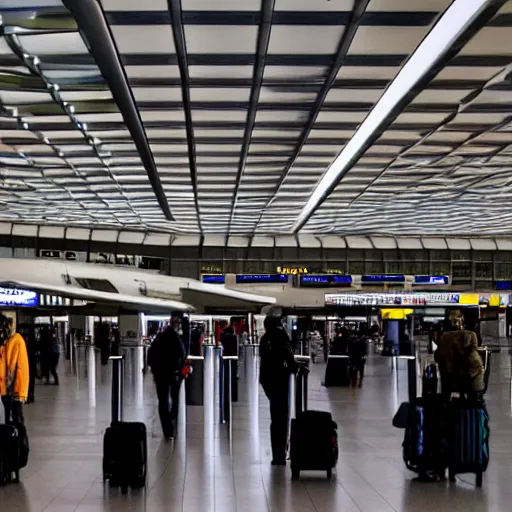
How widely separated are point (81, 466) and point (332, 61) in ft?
29.4

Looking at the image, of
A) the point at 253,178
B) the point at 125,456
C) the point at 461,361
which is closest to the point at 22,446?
the point at 125,456

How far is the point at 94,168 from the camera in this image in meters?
31.5

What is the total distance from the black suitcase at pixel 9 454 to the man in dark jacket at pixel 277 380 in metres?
2.70

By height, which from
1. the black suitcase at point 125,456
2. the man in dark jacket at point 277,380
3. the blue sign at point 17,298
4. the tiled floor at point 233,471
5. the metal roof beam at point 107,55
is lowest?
the tiled floor at point 233,471

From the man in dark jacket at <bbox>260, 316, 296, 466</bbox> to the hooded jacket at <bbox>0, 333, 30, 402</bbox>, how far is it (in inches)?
110

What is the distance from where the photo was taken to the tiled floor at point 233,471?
8.38 meters

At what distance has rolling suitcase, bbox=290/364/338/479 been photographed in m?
9.68

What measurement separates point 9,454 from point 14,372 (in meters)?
2.23

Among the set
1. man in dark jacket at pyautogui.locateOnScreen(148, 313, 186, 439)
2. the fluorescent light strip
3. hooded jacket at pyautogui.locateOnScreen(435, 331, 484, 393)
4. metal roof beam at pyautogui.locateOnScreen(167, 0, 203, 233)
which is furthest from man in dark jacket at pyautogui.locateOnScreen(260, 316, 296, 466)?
the fluorescent light strip

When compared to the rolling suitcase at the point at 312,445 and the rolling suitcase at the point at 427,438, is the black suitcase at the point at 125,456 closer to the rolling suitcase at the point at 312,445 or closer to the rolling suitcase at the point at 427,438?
the rolling suitcase at the point at 312,445

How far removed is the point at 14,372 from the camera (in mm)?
11469

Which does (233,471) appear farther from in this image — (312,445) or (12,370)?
(12,370)

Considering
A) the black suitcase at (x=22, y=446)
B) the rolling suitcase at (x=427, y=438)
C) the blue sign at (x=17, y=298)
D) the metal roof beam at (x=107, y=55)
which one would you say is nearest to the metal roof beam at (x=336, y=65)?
the metal roof beam at (x=107, y=55)

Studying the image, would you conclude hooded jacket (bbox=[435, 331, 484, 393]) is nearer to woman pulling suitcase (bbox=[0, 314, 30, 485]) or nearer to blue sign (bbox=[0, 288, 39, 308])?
woman pulling suitcase (bbox=[0, 314, 30, 485])
